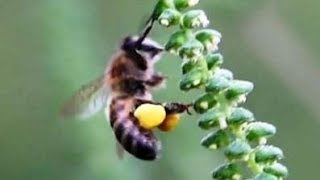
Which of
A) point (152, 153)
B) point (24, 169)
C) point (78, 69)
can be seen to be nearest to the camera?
point (152, 153)

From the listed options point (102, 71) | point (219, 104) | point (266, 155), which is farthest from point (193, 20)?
point (102, 71)

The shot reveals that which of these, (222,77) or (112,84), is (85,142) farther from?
(222,77)

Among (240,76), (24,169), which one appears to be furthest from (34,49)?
(240,76)

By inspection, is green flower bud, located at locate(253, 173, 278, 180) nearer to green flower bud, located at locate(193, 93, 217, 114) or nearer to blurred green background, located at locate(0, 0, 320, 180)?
green flower bud, located at locate(193, 93, 217, 114)

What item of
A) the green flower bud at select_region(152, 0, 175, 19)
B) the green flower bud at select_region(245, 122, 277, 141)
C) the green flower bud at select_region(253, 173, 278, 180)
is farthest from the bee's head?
the green flower bud at select_region(253, 173, 278, 180)

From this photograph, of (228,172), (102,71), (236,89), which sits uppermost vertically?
(102,71)

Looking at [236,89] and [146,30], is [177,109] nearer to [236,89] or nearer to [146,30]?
[146,30]
